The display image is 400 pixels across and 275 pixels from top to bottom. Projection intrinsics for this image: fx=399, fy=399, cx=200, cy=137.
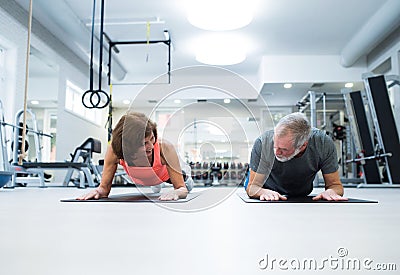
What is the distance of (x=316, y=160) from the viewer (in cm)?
201

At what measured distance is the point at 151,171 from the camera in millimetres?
2061

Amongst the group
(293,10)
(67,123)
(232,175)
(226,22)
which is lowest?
(232,175)

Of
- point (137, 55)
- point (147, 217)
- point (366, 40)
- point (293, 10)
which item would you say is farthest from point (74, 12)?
point (147, 217)

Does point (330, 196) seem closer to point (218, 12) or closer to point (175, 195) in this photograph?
point (175, 195)

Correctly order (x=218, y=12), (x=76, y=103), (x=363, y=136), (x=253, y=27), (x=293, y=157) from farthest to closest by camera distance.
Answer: (x=76, y=103) < (x=253, y=27) < (x=363, y=136) < (x=218, y=12) < (x=293, y=157)

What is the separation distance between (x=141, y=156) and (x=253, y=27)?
15.9ft

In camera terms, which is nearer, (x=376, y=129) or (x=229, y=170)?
(x=229, y=170)

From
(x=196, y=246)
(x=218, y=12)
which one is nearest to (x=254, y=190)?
(x=196, y=246)

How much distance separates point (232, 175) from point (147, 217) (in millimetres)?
832

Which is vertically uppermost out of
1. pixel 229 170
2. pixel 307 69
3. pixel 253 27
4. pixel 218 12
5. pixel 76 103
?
pixel 253 27

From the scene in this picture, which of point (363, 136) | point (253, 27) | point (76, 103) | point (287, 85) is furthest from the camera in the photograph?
point (76, 103)

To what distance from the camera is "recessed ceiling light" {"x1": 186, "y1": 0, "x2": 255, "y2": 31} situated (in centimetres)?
454

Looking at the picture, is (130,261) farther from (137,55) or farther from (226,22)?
(137,55)

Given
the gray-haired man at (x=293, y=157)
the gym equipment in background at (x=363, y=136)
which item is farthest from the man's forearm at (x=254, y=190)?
the gym equipment in background at (x=363, y=136)
